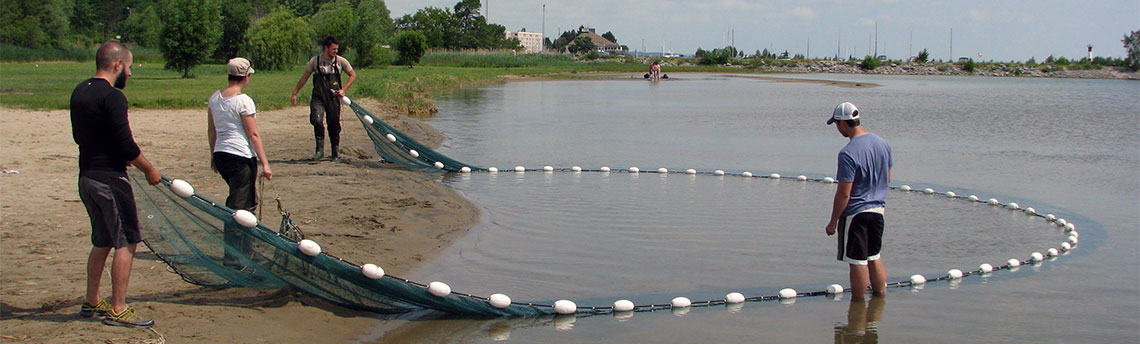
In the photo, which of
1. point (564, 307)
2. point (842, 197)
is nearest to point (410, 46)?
point (564, 307)

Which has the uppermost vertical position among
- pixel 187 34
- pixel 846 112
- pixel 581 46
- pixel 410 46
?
pixel 581 46

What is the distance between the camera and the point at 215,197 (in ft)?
32.2

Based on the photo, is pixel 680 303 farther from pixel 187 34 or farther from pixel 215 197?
pixel 187 34

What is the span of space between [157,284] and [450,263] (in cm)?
265

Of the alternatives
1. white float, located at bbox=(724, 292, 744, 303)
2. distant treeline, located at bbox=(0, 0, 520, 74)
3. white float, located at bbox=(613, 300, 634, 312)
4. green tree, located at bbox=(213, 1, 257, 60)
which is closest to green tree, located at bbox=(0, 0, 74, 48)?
distant treeline, located at bbox=(0, 0, 520, 74)

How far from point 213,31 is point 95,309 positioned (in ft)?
114

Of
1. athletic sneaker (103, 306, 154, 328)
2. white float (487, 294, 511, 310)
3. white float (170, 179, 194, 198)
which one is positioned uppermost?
white float (170, 179, 194, 198)

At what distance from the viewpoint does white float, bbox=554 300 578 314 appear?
6840 mm

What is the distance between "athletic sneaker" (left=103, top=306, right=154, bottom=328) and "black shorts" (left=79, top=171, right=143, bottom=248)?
0.40 meters

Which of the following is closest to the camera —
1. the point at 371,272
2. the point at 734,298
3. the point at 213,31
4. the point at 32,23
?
the point at 371,272

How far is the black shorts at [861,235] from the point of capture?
6.69 meters

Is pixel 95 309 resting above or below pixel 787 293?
above

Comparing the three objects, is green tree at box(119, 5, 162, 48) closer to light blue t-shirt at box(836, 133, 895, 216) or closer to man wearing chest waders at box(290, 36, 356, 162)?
man wearing chest waders at box(290, 36, 356, 162)

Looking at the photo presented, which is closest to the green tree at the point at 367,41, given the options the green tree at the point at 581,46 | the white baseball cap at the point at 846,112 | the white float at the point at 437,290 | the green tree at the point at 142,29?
the green tree at the point at 142,29
